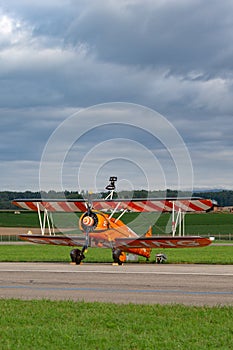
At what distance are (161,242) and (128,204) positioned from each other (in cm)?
238

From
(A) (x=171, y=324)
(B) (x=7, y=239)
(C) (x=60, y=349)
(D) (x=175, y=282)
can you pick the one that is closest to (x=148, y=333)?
(A) (x=171, y=324)

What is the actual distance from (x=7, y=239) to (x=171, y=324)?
60536 millimetres

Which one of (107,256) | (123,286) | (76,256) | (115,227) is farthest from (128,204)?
(123,286)

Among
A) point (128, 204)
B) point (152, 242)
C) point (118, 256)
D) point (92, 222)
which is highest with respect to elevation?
point (128, 204)

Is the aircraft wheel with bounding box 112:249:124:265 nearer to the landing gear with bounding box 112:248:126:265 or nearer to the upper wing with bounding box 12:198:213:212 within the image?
the landing gear with bounding box 112:248:126:265

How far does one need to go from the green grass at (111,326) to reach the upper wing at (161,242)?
44.3 ft

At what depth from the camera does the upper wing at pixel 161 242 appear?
24.8 metres

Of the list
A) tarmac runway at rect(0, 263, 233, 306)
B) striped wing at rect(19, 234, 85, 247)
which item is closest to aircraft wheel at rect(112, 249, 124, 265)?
A: striped wing at rect(19, 234, 85, 247)

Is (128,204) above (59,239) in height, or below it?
above

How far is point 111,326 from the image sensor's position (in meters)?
9.40

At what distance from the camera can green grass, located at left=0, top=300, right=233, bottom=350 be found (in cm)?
813

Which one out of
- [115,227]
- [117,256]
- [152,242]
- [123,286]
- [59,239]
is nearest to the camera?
[123,286]

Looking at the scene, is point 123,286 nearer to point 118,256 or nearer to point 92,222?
point 118,256

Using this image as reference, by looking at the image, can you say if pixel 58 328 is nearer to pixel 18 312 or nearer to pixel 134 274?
Answer: pixel 18 312
